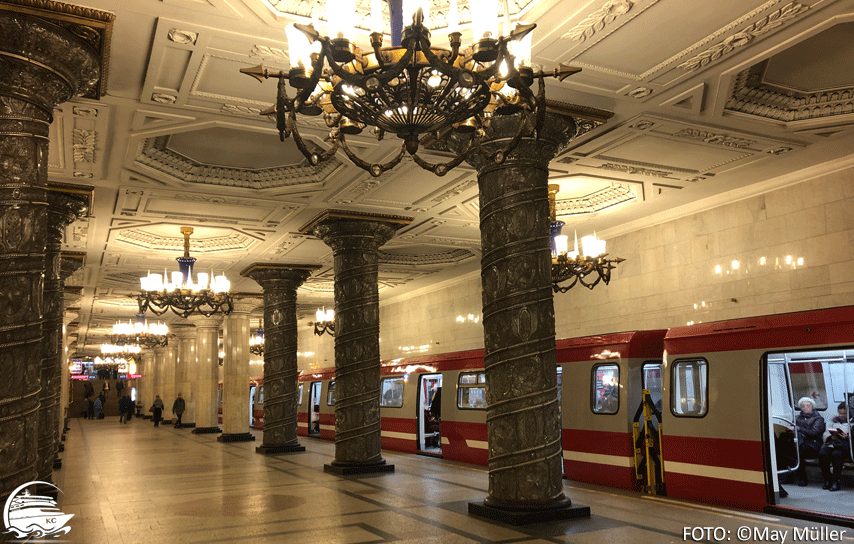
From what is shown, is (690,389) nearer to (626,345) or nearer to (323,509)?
(626,345)

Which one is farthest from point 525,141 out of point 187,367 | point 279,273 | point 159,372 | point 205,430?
point 159,372

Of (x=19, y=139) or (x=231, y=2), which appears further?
(x=231, y=2)

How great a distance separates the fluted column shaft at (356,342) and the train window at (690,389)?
203 inches

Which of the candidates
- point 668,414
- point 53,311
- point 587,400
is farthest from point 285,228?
point 668,414

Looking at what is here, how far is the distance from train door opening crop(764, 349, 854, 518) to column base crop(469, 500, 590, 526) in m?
2.91

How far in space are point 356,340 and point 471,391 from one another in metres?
2.76

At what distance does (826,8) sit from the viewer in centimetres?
612

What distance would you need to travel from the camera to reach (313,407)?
2261cm

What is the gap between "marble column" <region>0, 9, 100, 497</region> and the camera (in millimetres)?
5047

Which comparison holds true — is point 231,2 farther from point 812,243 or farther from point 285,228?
point 812,243

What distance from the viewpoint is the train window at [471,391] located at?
1333cm

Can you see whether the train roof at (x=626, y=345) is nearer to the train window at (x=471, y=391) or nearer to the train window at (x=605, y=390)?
the train window at (x=605, y=390)

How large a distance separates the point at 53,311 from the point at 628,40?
9.65 metres

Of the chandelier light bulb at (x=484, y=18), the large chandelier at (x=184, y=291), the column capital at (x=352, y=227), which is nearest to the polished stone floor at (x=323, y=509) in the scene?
the large chandelier at (x=184, y=291)
